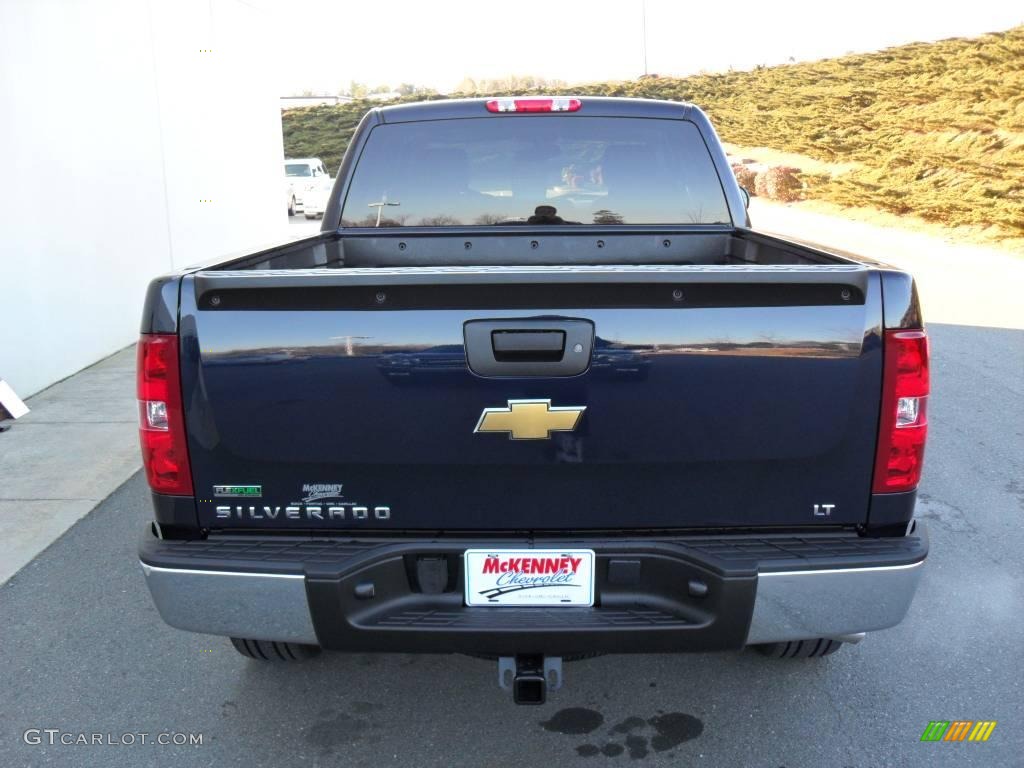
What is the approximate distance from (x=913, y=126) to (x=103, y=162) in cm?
2133

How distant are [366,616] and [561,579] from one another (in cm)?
53

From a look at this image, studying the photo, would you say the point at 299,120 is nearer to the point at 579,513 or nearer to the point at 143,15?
the point at 143,15

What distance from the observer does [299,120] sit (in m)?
49.7

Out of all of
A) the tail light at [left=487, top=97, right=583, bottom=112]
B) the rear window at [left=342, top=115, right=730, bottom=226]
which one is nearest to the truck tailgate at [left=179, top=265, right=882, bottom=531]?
the rear window at [left=342, top=115, right=730, bottom=226]

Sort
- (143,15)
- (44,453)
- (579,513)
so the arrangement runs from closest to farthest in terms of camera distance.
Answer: (579,513) → (44,453) → (143,15)

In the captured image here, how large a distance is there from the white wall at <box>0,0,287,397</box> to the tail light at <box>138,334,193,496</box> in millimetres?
5298

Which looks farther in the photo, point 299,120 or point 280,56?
point 299,120

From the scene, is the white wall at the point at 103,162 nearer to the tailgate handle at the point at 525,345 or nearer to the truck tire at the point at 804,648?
the tailgate handle at the point at 525,345

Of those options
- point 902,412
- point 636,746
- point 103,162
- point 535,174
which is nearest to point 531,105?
point 535,174

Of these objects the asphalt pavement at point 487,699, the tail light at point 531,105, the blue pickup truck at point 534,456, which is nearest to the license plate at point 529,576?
the blue pickup truck at point 534,456

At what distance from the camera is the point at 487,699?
3.18 m

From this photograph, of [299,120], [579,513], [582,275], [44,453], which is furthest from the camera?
[299,120]

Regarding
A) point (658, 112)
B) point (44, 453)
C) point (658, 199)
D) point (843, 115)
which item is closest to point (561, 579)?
point (658, 199)

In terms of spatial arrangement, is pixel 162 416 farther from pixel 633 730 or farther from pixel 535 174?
pixel 535 174
